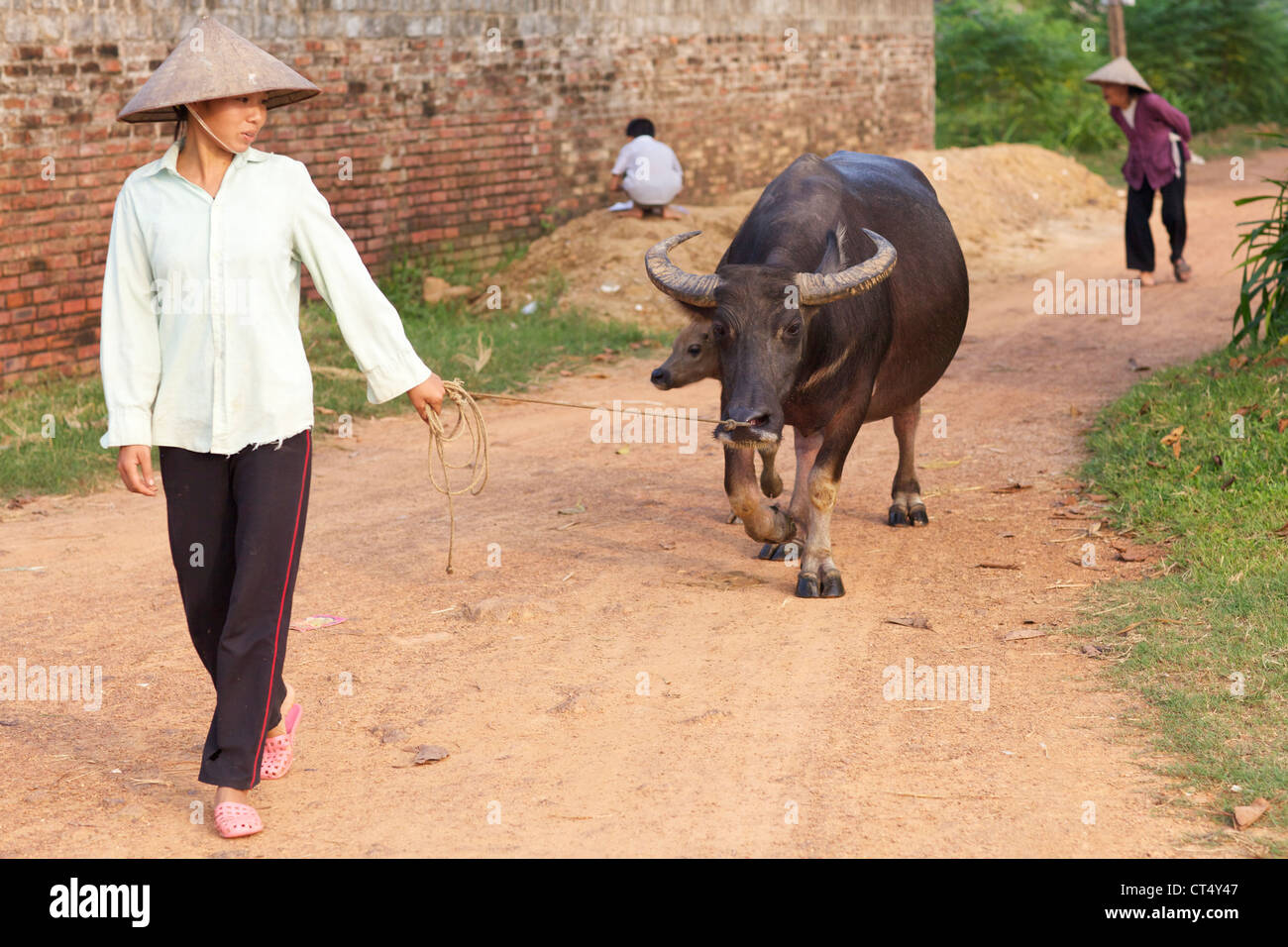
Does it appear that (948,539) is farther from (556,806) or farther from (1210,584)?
(556,806)

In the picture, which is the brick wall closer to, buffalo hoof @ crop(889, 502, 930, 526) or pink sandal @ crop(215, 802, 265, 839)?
buffalo hoof @ crop(889, 502, 930, 526)

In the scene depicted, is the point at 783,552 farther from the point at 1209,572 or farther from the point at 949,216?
the point at 949,216

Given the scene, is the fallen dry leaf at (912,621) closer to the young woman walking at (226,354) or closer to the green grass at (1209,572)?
the green grass at (1209,572)

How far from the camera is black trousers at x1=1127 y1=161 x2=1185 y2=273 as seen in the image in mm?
13562

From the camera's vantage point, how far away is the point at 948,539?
22.4ft

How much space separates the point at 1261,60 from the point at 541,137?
18904mm

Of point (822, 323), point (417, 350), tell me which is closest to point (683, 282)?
point (822, 323)

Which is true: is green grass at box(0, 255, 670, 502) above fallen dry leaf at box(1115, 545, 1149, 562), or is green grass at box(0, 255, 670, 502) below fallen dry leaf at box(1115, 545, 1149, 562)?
above

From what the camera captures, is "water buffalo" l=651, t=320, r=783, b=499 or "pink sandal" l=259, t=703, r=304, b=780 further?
"water buffalo" l=651, t=320, r=783, b=499

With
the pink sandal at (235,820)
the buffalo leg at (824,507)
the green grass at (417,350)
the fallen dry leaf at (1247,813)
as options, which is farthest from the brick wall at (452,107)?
the fallen dry leaf at (1247,813)

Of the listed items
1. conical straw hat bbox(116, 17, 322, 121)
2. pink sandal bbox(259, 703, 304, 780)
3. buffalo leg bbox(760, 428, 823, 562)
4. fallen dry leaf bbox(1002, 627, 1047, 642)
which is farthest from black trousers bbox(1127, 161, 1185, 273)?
pink sandal bbox(259, 703, 304, 780)

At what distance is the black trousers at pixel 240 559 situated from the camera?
12.8 ft

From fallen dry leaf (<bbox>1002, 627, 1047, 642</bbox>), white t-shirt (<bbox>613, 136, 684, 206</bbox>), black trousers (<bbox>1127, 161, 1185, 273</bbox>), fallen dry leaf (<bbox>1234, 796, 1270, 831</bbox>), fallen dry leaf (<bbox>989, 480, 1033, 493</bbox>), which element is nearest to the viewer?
fallen dry leaf (<bbox>1234, 796, 1270, 831</bbox>)

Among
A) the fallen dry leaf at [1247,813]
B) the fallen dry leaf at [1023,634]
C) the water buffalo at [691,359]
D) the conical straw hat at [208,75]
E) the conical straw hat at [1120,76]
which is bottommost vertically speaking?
the fallen dry leaf at [1023,634]
